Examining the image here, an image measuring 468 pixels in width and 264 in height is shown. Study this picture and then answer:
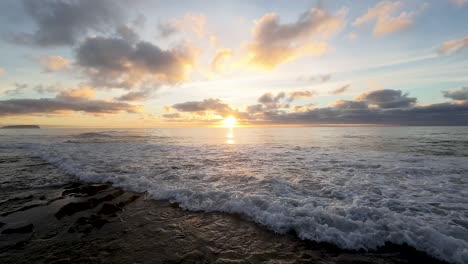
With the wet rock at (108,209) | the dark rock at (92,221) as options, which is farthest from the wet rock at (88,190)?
the dark rock at (92,221)

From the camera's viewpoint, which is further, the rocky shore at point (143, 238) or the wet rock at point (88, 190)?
the wet rock at point (88, 190)

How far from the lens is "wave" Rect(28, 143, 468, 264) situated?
5641mm

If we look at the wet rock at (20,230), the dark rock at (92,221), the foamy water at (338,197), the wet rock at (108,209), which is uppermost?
the wet rock at (20,230)

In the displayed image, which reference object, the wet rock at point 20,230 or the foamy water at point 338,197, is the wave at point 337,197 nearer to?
the foamy water at point 338,197

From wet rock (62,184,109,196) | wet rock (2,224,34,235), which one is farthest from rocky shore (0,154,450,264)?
wet rock (62,184,109,196)

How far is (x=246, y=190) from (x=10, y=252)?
714 cm

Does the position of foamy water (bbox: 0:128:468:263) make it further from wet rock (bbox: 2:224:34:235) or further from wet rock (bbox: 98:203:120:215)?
wet rock (bbox: 2:224:34:235)

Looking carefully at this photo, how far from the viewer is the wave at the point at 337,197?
5.64m

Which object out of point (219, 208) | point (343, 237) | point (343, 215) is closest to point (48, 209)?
point (219, 208)

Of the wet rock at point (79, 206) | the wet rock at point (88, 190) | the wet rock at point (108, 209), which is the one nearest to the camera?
the wet rock at point (79, 206)

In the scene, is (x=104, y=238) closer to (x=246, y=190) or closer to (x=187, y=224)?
(x=187, y=224)

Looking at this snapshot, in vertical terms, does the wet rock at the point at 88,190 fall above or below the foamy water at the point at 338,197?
above

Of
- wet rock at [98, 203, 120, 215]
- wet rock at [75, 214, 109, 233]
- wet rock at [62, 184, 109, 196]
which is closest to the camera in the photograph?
wet rock at [75, 214, 109, 233]

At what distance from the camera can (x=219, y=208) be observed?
7.54 metres
